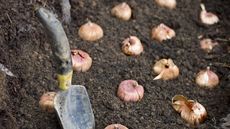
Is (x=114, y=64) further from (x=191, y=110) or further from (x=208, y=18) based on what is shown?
(x=208, y=18)

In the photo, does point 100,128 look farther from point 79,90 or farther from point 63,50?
point 63,50

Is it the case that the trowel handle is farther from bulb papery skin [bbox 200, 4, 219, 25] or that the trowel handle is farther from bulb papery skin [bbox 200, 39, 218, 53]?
bulb papery skin [bbox 200, 4, 219, 25]

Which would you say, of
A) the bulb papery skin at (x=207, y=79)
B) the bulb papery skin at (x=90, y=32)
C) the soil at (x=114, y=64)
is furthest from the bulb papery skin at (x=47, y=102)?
the bulb papery skin at (x=207, y=79)

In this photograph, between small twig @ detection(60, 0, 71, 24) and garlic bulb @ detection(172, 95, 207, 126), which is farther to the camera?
small twig @ detection(60, 0, 71, 24)

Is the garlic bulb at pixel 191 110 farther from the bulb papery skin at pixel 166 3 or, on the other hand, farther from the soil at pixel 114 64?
the bulb papery skin at pixel 166 3

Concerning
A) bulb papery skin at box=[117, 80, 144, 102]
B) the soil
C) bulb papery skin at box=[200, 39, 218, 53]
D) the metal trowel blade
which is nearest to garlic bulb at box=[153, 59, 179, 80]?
the soil

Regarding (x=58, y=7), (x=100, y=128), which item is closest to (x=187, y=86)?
(x=100, y=128)
